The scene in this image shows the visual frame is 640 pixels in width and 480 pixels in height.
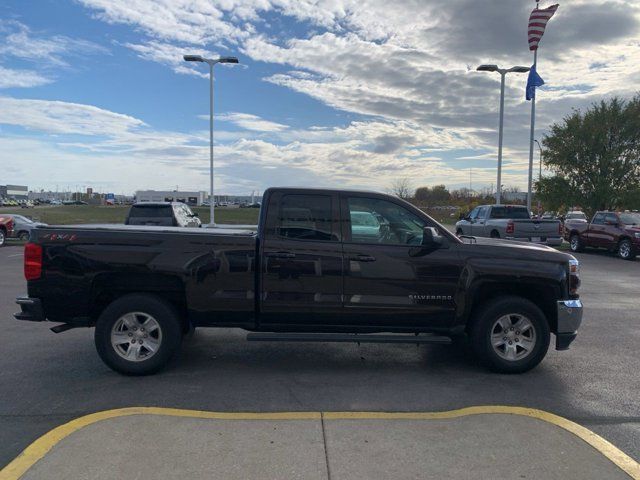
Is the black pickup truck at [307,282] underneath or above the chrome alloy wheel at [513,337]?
above

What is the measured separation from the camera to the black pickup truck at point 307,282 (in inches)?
202

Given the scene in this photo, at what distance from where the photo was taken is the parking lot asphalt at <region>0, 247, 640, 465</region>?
4379 mm

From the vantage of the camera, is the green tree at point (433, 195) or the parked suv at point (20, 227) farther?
the green tree at point (433, 195)

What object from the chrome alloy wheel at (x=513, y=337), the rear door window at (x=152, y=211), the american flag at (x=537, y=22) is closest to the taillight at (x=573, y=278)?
the chrome alloy wheel at (x=513, y=337)

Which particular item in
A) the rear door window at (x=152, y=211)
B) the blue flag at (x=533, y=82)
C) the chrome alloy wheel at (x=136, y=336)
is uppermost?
the blue flag at (x=533, y=82)

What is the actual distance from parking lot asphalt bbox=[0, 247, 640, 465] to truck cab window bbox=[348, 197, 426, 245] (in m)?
1.40

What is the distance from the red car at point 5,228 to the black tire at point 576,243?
22598 mm

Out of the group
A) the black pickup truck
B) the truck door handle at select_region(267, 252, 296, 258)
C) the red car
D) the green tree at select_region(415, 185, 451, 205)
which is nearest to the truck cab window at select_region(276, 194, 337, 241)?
the black pickup truck

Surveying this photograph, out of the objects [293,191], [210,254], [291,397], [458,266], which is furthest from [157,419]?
[458,266]

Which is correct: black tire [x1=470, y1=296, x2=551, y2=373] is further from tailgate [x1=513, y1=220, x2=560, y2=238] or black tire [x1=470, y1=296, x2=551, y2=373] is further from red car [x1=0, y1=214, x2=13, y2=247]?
red car [x1=0, y1=214, x2=13, y2=247]

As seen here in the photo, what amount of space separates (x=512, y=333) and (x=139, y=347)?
3.80 meters

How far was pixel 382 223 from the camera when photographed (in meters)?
Answer: 5.40

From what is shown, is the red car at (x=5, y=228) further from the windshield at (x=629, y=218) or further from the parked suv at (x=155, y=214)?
the windshield at (x=629, y=218)

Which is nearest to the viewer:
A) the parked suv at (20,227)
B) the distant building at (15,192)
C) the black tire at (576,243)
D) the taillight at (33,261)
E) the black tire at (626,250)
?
the taillight at (33,261)
